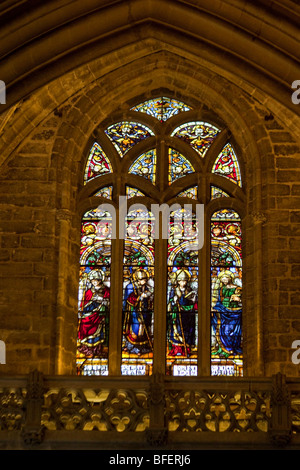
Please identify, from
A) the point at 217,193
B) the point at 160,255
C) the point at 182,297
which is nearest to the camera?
the point at 182,297

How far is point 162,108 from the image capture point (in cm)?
1641

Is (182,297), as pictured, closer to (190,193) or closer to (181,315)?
(181,315)

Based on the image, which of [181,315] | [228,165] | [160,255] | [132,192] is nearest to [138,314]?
[181,315]

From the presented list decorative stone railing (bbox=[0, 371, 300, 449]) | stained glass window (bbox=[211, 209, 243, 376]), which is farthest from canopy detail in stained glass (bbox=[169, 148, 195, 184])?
decorative stone railing (bbox=[0, 371, 300, 449])

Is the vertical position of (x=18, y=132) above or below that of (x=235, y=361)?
above

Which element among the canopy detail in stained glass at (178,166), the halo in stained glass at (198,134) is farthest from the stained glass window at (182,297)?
the halo in stained glass at (198,134)

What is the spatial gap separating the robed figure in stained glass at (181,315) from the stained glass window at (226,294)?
0.25 meters

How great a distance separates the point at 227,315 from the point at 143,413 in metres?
2.93

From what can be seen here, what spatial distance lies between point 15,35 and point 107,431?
4428 mm

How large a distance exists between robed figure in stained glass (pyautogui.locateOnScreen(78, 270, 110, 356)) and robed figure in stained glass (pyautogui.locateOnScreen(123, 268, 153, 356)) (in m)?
0.25

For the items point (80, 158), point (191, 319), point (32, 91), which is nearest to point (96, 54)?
point (32, 91)

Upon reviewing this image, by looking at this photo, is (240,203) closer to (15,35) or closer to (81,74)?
(81,74)
